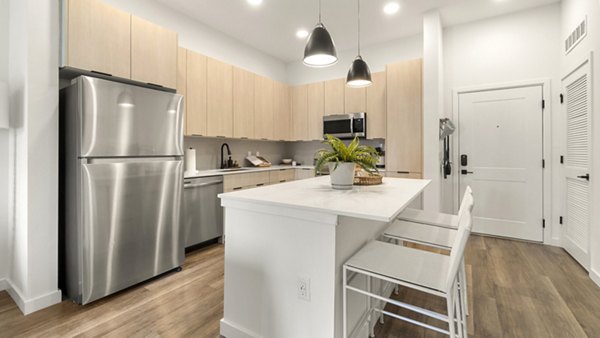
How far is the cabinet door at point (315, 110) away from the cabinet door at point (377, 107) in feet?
2.72

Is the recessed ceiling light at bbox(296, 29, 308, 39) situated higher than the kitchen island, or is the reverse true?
the recessed ceiling light at bbox(296, 29, 308, 39)

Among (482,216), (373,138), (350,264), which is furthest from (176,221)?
(482,216)

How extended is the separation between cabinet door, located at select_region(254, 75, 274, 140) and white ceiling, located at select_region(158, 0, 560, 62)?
0.69 meters

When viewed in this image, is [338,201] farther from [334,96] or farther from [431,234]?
[334,96]

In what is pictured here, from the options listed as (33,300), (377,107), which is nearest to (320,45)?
(377,107)

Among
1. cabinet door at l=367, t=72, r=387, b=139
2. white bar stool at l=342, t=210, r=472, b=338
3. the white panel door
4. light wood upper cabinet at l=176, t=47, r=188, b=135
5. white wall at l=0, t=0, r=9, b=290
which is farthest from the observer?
cabinet door at l=367, t=72, r=387, b=139

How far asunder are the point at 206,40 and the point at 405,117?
3024 millimetres

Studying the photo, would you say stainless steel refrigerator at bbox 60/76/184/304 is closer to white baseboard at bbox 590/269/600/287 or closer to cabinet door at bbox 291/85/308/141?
cabinet door at bbox 291/85/308/141

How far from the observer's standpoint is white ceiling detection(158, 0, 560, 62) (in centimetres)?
335

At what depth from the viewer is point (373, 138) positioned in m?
4.44

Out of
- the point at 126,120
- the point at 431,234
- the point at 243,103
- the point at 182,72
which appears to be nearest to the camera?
the point at 431,234

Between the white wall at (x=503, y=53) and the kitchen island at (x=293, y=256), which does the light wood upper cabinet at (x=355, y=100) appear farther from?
the kitchen island at (x=293, y=256)

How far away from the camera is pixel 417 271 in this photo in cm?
135

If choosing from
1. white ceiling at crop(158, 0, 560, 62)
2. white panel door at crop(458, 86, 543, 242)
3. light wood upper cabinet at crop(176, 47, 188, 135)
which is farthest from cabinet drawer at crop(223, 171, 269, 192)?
white panel door at crop(458, 86, 543, 242)
